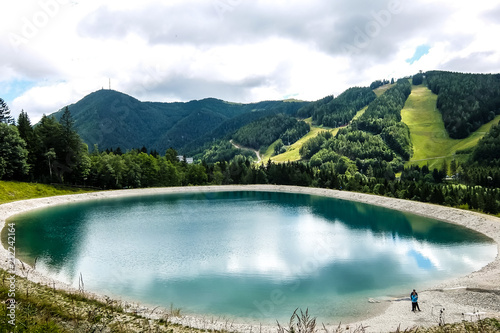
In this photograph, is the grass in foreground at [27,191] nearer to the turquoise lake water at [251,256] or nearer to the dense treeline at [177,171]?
the dense treeline at [177,171]

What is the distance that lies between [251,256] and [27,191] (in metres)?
66.4

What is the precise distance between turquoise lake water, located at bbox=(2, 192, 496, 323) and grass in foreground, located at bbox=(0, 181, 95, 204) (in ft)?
30.9

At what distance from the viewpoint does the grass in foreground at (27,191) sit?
7080cm

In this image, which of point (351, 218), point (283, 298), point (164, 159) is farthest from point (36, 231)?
point (164, 159)

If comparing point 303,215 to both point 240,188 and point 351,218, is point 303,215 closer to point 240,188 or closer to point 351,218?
point 351,218

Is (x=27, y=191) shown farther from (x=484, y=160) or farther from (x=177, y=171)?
(x=484, y=160)

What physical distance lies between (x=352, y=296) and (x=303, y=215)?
153ft

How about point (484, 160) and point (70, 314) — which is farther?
point (484, 160)

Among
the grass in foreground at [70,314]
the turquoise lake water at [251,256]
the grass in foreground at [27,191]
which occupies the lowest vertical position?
the turquoise lake water at [251,256]

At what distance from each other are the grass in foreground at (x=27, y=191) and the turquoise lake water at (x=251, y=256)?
30.9ft

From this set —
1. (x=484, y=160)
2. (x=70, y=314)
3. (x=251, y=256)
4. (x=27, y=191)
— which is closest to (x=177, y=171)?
(x=27, y=191)

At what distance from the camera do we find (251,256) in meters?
39.6

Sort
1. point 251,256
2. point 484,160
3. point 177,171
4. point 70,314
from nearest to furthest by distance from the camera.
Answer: point 70,314
point 251,256
point 177,171
point 484,160

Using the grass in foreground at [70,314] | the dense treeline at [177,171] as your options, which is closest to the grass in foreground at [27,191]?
the dense treeline at [177,171]
